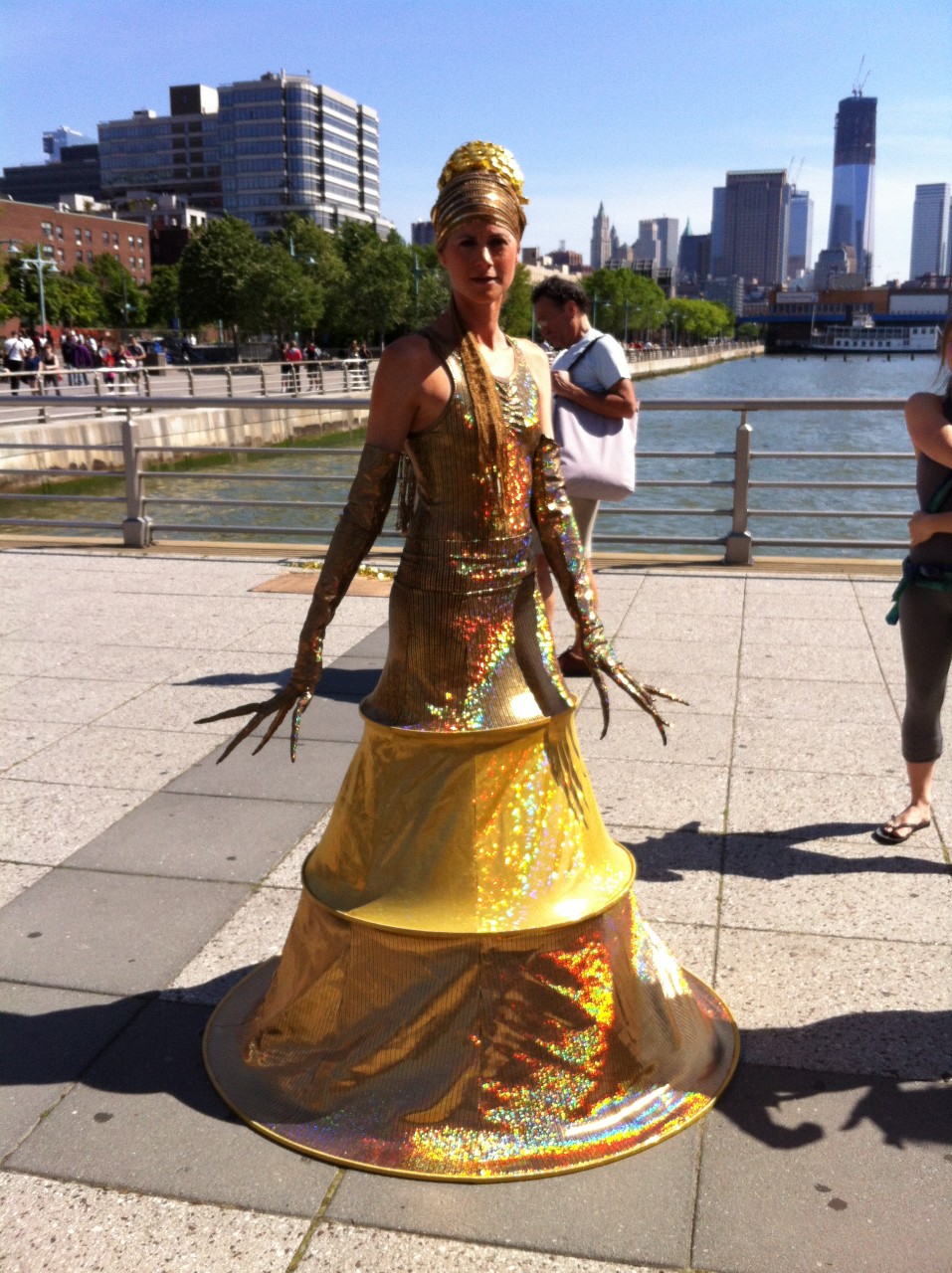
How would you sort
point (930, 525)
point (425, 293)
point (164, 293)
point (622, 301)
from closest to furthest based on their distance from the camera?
point (930, 525) < point (425, 293) < point (164, 293) < point (622, 301)

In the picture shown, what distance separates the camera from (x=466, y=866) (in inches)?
107

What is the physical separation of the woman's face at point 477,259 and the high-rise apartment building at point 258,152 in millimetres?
152796

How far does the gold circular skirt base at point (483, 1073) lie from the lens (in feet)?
8.61

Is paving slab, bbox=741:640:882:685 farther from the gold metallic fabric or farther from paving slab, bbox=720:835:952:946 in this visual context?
the gold metallic fabric

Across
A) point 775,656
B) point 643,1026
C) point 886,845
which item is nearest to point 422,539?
point 643,1026

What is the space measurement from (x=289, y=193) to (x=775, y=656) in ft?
533

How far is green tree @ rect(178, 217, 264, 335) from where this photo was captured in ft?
213

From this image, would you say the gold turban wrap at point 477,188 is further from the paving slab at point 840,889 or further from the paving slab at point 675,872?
the paving slab at point 840,889

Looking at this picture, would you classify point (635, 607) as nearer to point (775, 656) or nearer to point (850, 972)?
point (775, 656)

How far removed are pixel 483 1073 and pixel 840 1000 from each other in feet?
3.90

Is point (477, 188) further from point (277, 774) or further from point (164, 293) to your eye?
point (164, 293)

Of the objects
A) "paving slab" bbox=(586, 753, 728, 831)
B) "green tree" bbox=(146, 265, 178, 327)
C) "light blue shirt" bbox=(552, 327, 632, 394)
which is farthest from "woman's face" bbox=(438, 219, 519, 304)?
"green tree" bbox=(146, 265, 178, 327)

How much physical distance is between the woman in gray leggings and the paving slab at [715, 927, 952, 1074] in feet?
2.88

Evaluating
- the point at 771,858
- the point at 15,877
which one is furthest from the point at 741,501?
the point at 15,877
